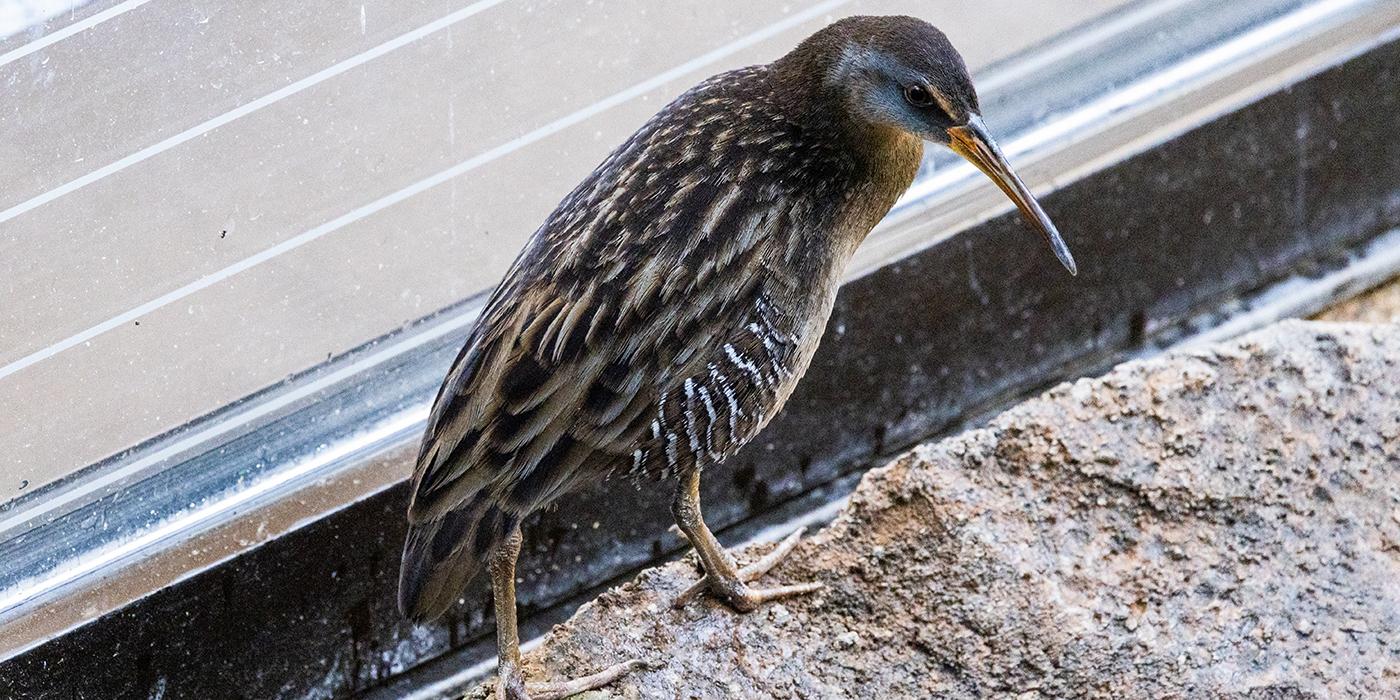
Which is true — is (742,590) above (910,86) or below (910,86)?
below

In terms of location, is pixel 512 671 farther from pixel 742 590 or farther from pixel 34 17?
pixel 34 17

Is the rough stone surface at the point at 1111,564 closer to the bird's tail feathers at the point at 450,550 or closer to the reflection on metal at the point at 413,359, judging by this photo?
the bird's tail feathers at the point at 450,550

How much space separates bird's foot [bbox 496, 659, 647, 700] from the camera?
2.25m

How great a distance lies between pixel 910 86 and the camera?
6.75ft

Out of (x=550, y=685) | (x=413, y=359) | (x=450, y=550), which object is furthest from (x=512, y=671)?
(x=413, y=359)

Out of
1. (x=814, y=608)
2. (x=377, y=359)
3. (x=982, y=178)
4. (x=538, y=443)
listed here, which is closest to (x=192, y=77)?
(x=377, y=359)

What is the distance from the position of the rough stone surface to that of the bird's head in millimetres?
450

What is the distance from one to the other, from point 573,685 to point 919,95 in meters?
0.92

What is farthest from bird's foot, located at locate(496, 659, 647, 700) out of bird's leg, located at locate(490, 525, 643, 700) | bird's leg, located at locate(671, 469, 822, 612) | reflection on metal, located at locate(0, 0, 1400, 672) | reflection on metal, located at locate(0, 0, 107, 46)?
reflection on metal, located at locate(0, 0, 107, 46)

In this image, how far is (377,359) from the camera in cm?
292

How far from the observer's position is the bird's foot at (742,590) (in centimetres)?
237

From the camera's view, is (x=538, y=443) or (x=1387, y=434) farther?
(x=1387, y=434)

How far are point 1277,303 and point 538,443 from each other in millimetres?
2028

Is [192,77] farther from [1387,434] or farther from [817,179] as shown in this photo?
[1387,434]
